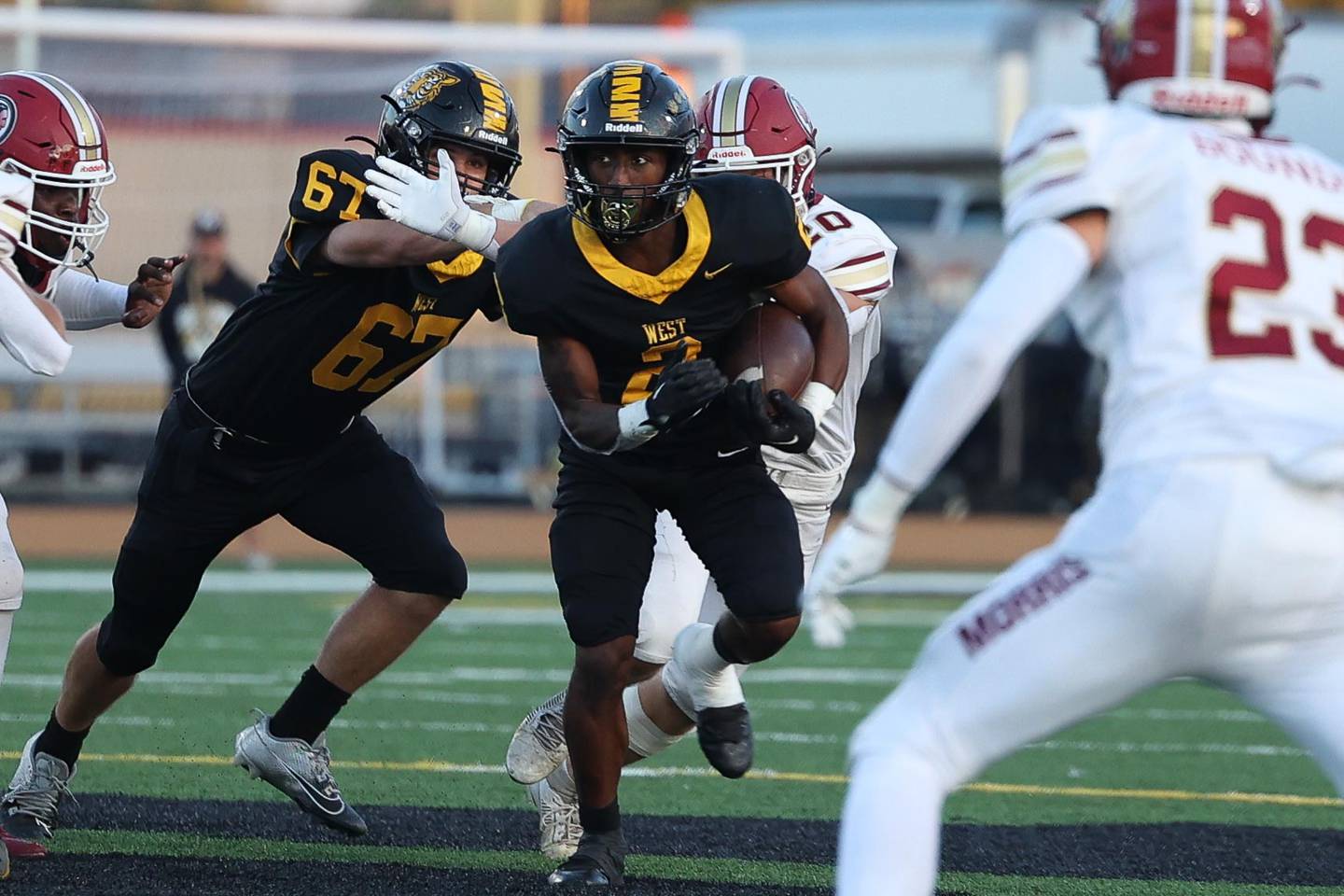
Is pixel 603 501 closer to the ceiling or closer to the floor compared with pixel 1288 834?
closer to the ceiling

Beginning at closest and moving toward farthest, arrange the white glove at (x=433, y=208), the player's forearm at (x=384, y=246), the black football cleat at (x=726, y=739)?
the white glove at (x=433, y=208) → the player's forearm at (x=384, y=246) → the black football cleat at (x=726, y=739)

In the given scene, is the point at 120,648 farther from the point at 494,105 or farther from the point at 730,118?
the point at 730,118

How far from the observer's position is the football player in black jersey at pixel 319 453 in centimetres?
443

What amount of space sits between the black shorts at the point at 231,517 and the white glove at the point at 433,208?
0.80 m

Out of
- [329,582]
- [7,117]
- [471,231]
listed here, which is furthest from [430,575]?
[329,582]

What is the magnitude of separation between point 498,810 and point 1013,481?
32.2 ft

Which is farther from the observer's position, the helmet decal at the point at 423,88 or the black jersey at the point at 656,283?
the helmet decal at the point at 423,88

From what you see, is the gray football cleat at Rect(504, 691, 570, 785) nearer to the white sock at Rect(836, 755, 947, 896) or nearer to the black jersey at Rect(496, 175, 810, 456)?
the black jersey at Rect(496, 175, 810, 456)

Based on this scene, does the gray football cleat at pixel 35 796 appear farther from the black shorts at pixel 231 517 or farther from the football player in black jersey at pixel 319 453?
the black shorts at pixel 231 517

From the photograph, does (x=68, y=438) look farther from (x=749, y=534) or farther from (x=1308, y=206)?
(x=1308, y=206)

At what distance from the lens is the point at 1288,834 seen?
4.91 meters

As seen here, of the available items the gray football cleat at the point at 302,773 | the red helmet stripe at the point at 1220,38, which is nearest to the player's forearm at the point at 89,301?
the gray football cleat at the point at 302,773

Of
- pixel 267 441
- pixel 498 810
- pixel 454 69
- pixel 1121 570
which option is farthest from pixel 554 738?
pixel 1121 570

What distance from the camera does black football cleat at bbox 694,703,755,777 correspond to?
4410mm
